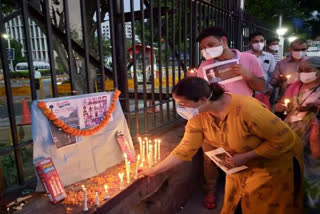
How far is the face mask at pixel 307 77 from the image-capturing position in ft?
9.90

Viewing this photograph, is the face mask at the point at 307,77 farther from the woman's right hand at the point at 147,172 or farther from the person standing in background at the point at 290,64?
the woman's right hand at the point at 147,172

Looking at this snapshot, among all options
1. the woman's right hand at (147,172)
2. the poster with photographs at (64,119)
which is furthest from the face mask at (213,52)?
the poster with photographs at (64,119)

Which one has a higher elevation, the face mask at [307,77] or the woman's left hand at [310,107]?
the face mask at [307,77]

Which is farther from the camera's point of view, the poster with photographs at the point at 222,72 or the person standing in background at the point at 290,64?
the person standing in background at the point at 290,64

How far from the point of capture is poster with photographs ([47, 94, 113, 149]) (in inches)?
95.3

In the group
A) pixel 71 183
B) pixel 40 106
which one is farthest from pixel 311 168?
pixel 40 106

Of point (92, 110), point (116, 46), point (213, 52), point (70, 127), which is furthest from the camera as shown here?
point (116, 46)

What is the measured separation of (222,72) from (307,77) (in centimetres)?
103

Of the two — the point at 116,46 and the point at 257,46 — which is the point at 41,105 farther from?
the point at 257,46

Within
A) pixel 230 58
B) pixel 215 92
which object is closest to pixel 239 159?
pixel 215 92

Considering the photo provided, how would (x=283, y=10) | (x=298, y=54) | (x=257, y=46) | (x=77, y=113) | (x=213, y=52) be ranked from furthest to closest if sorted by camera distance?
(x=283, y=10) < (x=257, y=46) < (x=298, y=54) < (x=213, y=52) < (x=77, y=113)

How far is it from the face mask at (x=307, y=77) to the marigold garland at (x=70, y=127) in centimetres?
228

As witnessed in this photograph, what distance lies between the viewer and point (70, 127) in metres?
2.48

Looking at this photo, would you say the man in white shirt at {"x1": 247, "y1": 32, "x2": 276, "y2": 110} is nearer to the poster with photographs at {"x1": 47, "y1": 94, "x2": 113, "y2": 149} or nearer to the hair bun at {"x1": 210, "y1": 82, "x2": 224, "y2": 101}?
the hair bun at {"x1": 210, "y1": 82, "x2": 224, "y2": 101}
